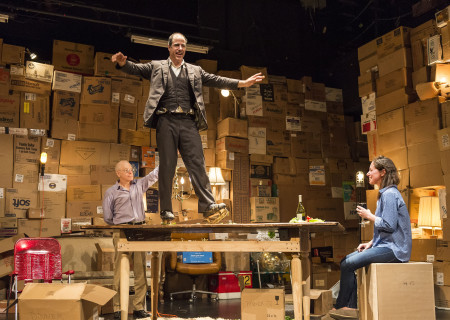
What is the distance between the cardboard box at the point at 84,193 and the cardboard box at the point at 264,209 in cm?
227

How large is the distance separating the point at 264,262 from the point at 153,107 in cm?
436

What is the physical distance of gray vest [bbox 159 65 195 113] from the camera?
3553 millimetres

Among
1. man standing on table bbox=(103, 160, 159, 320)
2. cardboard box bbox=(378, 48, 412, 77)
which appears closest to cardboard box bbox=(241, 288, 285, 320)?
man standing on table bbox=(103, 160, 159, 320)

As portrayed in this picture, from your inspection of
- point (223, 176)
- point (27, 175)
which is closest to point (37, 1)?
point (27, 175)

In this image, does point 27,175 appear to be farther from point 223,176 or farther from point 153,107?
point 153,107

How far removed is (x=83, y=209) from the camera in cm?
664

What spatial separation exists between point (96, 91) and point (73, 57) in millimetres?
594

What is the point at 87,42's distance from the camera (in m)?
7.39

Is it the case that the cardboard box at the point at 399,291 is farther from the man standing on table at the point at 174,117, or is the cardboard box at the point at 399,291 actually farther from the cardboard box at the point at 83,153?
the cardboard box at the point at 83,153

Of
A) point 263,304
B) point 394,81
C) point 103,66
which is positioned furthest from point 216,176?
point 263,304

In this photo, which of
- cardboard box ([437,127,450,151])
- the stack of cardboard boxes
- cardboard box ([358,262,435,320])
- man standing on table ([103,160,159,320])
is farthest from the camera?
the stack of cardboard boxes

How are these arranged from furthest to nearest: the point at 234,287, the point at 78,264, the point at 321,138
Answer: the point at 321,138 → the point at 234,287 → the point at 78,264

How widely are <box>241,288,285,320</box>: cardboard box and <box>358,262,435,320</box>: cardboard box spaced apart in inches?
24.0

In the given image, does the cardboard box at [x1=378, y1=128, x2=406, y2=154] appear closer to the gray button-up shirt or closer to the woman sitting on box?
the woman sitting on box
